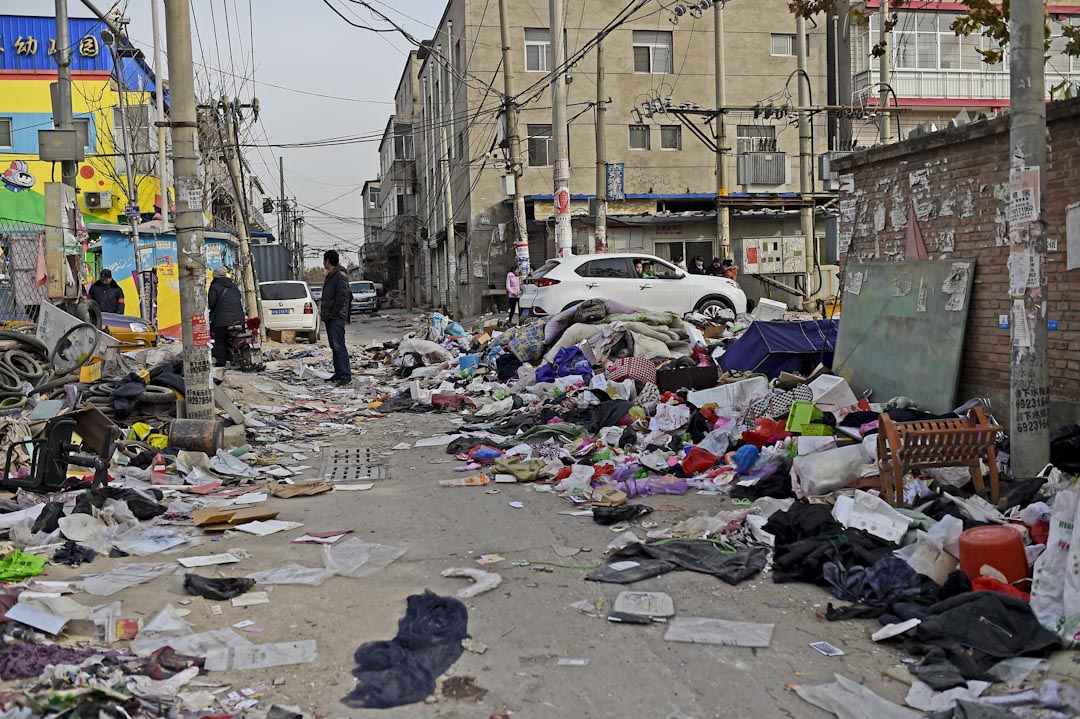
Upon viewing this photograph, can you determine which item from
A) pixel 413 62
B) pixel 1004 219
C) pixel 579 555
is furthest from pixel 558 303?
pixel 413 62

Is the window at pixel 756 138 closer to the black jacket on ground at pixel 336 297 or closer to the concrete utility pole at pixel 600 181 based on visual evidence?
the concrete utility pole at pixel 600 181

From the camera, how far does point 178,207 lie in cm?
931

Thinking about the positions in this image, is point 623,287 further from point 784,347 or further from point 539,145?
point 539,145

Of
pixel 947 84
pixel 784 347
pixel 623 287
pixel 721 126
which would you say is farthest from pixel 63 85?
pixel 947 84

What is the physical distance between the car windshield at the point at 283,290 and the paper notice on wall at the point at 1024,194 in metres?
21.9

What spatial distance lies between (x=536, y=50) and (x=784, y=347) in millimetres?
29250

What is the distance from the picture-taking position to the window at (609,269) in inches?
684

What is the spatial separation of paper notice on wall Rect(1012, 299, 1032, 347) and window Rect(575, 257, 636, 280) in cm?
1113

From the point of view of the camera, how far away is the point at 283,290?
85.6 ft

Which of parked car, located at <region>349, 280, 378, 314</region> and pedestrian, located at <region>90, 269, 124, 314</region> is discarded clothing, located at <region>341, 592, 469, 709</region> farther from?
parked car, located at <region>349, 280, 378, 314</region>

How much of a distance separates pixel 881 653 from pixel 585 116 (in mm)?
35748

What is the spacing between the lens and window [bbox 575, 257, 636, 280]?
1738 centimetres

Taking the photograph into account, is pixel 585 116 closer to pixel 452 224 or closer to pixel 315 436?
pixel 452 224

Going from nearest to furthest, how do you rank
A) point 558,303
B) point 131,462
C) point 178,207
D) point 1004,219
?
point 1004,219 < point 131,462 < point 178,207 < point 558,303
